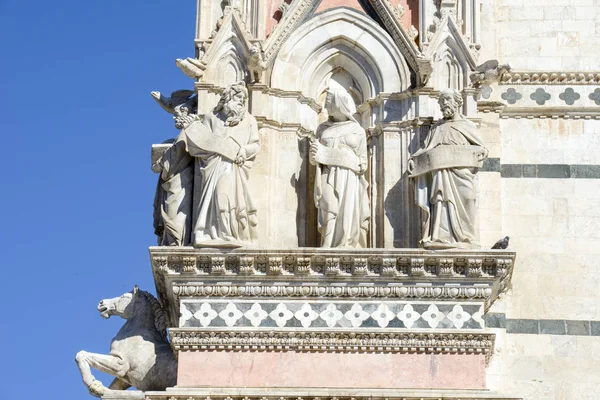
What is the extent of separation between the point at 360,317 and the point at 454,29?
11.7 ft

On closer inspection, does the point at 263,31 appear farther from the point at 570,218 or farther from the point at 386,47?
the point at 570,218

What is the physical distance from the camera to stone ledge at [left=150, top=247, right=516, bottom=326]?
1670 centimetres

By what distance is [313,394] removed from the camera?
16.2 meters

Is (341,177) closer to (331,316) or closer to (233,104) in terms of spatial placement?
(233,104)

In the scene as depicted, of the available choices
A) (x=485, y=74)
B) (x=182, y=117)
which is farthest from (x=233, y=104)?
(x=485, y=74)

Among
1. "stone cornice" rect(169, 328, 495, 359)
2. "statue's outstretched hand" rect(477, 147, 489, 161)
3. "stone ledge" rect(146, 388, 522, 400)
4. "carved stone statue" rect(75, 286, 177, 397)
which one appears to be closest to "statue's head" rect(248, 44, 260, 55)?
"statue's outstretched hand" rect(477, 147, 489, 161)

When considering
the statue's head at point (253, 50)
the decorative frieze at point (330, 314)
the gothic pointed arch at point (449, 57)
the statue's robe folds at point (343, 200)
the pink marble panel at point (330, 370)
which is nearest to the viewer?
the pink marble panel at point (330, 370)

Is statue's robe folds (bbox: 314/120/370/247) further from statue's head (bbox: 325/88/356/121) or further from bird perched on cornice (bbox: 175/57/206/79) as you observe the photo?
bird perched on cornice (bbox: 175/57/206/79)

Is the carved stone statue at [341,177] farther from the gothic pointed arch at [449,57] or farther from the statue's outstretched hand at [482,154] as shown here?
the statue's outstretched hand at [482,154]

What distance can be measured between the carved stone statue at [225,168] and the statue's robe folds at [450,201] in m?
1.77

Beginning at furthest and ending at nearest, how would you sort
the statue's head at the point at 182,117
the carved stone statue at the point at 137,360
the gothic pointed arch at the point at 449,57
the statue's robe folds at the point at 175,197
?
the gothic pointed arch at the point at 449,57
the statue's head at the point at 182,117
the statue's robe folds at the point at 175,197
the carved stone statue at the point at 137,360

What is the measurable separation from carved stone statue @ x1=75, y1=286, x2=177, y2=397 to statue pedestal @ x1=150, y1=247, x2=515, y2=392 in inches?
18.8

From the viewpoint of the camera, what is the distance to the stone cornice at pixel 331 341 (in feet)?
54.1

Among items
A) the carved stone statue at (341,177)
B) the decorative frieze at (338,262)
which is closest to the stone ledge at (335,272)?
the decorative frieze at (338,262)
